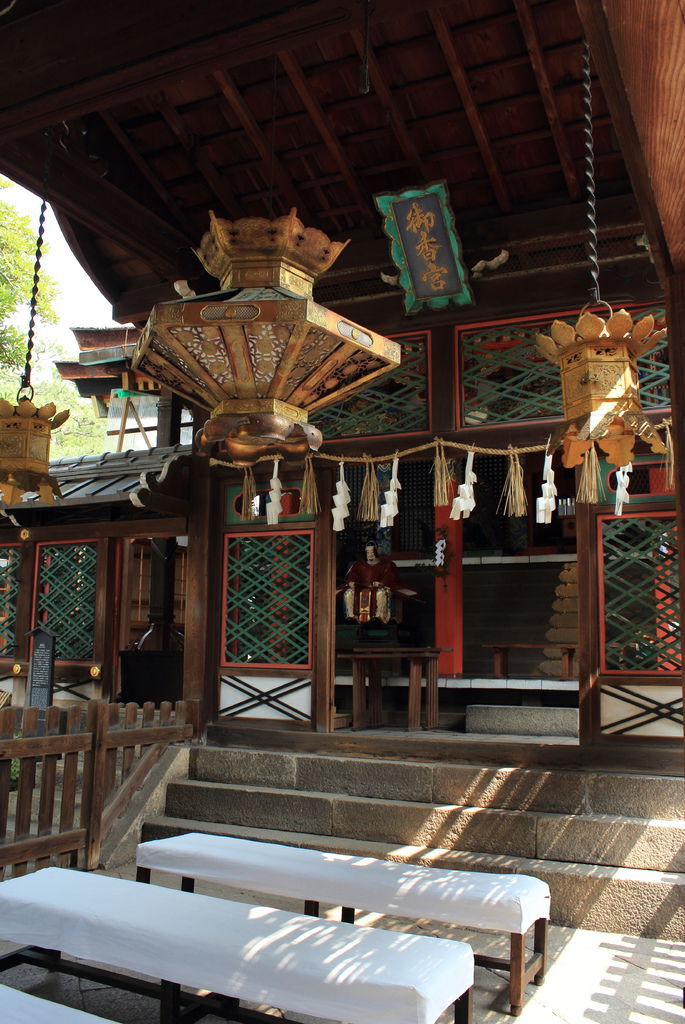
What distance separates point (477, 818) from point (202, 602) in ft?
11.1

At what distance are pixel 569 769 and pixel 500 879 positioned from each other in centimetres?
239

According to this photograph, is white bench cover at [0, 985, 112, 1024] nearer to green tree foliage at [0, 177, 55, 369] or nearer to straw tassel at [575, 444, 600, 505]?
straw tassel at [575, 444, 600, 505]

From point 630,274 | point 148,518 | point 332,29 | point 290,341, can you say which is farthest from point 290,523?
point 332,29

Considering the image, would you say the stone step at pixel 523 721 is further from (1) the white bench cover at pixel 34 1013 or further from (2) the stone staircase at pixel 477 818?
(1) the white bench cover at pixel 34 1013

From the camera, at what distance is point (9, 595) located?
9883 mm

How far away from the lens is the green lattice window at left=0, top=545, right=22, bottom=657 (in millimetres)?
9820

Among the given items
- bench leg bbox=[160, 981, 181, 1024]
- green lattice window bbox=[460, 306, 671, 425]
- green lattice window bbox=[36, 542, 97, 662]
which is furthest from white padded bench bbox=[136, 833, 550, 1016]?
green lattice window bbox=[36, 542, 97, 662]

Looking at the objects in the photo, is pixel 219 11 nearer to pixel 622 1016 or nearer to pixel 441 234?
pixel 441 234

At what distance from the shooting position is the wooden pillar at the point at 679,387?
289cm

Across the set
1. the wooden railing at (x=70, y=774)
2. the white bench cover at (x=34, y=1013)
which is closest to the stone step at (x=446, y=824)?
the wooden railing at (x=70, y=774)

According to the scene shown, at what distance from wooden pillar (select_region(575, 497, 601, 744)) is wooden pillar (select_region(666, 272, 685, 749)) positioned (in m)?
3.56

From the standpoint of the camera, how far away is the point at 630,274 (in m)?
6.91

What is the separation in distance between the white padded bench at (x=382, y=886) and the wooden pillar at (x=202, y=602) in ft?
10.6

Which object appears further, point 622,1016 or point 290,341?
point 622,1016
